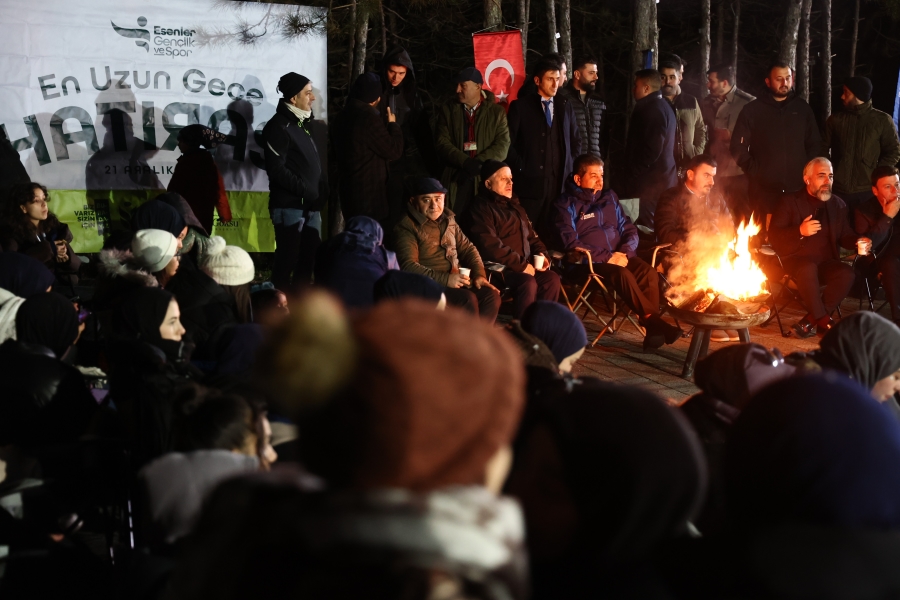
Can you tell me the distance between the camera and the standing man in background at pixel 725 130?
38.3ft

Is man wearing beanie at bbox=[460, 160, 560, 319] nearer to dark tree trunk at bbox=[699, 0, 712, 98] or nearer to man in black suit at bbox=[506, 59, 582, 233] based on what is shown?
man in black suit at bbox=[506, 59, 582, 233]

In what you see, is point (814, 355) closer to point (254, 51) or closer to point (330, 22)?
point (254, 51)

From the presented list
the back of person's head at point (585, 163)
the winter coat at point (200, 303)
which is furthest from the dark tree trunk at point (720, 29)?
the winter coat at point (200, 303)

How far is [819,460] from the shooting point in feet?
7.09

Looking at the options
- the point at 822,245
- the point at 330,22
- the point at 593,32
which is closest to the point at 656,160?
the point at 822,245

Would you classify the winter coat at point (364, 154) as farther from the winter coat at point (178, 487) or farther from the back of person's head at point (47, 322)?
the winter coat at point (178, 487)

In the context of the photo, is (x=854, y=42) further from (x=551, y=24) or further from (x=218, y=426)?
(x=218, y=426)

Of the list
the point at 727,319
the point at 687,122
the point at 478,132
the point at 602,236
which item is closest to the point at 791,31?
the point at 687,122

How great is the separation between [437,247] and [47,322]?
170 inches

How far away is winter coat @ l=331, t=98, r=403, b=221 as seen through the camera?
9453mm

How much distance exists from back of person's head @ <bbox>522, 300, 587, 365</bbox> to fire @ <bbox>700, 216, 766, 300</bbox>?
125 inches

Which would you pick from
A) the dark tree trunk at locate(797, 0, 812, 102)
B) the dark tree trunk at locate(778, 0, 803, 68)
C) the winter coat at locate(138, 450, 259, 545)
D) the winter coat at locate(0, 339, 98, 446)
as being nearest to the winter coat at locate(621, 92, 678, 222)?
the dark tree trunk at locate(778, 0, 803, 68)

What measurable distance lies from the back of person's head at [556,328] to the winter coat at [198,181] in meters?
5.58

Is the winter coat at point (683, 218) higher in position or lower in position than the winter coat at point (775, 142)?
lower
